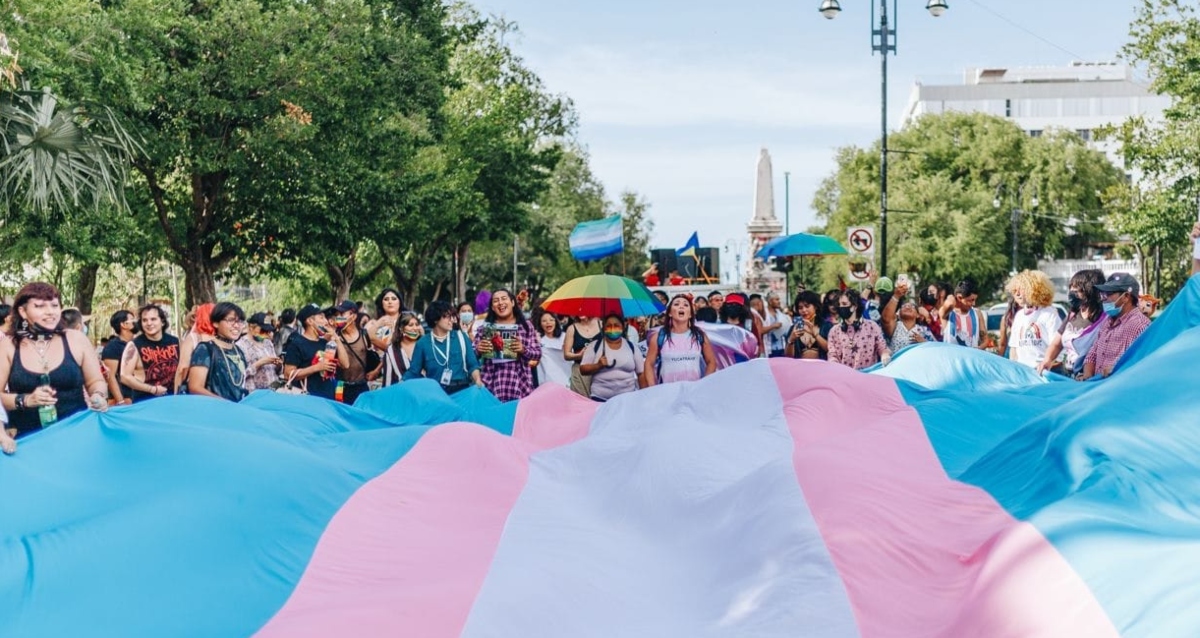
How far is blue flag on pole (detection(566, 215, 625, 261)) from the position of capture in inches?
984

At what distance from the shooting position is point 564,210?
57.0 m

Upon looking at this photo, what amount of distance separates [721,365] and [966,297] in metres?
2.83

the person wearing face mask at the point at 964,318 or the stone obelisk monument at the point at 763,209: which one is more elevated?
the stone obelisk monument at the point at 763,209

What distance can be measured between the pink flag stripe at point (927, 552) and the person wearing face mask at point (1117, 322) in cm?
249

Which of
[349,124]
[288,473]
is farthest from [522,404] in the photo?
[349,124]

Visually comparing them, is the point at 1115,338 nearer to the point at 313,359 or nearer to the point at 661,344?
the point at 661,344

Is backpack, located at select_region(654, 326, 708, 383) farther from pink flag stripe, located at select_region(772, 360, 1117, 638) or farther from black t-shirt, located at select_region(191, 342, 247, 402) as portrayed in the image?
pink flag stripe, located at select_region(772, 360, 1117, 638)

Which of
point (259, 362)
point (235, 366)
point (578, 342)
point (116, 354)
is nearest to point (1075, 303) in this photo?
point (578, 342)

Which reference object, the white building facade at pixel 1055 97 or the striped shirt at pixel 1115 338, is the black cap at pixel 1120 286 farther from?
the white building facade at pixel 1055 97

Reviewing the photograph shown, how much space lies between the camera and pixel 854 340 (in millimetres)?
12141

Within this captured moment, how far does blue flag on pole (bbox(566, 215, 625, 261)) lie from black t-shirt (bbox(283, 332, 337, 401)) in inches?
537

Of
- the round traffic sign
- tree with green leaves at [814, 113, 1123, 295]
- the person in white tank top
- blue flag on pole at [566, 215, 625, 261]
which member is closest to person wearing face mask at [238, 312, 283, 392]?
the person in white tank top

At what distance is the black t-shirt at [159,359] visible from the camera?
10836 mm

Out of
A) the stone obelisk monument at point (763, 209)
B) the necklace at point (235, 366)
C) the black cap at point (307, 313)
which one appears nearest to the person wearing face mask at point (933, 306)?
the black cap at point (307, 313)
